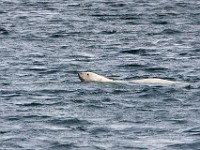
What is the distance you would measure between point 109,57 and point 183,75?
496 cm

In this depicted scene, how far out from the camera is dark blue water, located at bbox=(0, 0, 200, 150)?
72.3ft

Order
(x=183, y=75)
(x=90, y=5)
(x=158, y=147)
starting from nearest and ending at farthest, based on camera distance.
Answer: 1. (x=158, y=147)
2. (x=183, y=75)
3. (x=90, y=5)

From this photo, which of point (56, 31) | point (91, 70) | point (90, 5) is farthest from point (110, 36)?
point (90, 5)

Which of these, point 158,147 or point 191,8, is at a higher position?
point 158,147

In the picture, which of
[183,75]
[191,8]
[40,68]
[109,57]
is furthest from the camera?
[191,8]

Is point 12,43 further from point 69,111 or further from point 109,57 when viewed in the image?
point 69,111

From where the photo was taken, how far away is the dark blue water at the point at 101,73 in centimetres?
2203

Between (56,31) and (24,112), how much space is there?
1792cm

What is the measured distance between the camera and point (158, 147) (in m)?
20.9

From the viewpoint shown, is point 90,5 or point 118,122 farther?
point 90,5

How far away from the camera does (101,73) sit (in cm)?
3109

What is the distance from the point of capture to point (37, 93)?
27250mm

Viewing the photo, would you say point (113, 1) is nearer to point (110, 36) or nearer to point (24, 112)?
point (110, 36)

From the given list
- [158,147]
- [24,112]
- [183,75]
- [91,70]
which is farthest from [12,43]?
[158,147]
